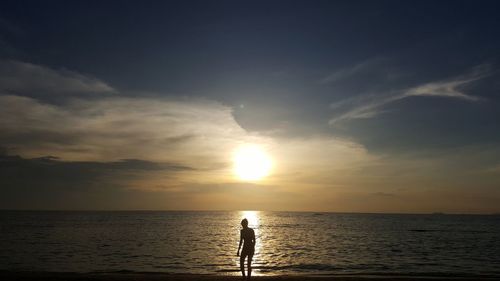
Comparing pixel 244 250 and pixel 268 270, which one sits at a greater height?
pixel 244 250

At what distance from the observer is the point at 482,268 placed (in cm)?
3509

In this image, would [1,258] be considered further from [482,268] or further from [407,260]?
[482,268]

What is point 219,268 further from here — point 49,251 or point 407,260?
point 49,251

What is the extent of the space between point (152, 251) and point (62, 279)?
24.2 metres

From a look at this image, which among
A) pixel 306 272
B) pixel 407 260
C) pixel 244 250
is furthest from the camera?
pixel 407 260

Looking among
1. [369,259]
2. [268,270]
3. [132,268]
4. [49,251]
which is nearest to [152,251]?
[49,251]

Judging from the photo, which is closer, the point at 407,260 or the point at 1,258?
the point at 1,258

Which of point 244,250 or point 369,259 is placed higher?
point 244,250

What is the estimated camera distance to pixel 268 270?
1231 inches

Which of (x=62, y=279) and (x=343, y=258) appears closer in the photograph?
(x=62, y=279)

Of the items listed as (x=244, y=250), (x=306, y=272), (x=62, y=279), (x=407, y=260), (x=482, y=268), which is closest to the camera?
(x=244, y=250)

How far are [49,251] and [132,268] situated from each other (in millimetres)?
16917

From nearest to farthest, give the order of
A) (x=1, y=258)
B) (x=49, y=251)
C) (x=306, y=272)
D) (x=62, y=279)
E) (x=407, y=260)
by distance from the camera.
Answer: (x=62, y=279) → (x=306, y=272) → (x=1, y=258) → (x=407, y=260) → (x=49, y=251)

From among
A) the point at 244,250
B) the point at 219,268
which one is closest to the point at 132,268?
the point at 219,268
